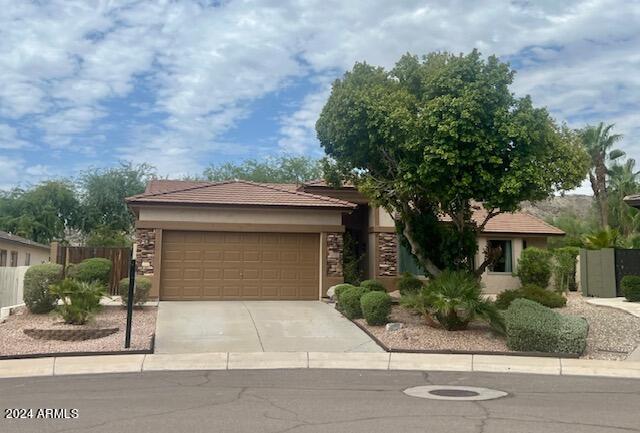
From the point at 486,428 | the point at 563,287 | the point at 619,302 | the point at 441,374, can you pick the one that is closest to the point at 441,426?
the point at 486,428

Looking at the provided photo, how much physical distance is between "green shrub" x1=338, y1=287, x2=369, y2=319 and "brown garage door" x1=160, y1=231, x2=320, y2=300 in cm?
409

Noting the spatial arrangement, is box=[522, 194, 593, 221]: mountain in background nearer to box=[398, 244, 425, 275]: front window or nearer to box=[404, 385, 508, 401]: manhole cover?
box=[398, 244, 425, 275]: front window

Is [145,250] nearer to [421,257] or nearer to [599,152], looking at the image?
[421,257]

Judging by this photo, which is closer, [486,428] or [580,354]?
[486,428]

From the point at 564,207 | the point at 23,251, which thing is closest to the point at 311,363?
the point at 23,251

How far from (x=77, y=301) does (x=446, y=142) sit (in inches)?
370

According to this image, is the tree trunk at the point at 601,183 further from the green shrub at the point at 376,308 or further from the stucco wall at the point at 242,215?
the green shrub at the point at 376,308

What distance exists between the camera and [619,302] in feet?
62.7

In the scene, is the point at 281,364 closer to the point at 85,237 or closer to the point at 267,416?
the point at 267,416

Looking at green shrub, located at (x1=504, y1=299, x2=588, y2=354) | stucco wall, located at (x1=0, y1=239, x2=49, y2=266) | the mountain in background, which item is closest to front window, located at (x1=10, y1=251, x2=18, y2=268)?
stucco wall, located at (x1=0, y1=239, x2=49, y2=266)

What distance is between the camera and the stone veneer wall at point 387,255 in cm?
2361

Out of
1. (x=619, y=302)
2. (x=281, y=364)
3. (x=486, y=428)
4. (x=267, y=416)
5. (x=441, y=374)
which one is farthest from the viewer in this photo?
(x=619, y=302)

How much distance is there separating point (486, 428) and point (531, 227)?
70.1 ft

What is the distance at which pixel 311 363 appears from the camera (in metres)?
12.5
